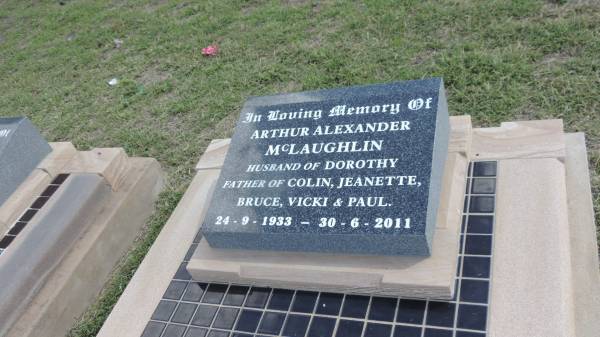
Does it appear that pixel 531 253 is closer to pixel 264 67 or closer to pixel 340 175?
pixel 340 175

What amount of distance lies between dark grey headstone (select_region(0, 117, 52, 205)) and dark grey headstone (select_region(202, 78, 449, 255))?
5.00 ft

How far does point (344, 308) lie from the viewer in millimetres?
2316

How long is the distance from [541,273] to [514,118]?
1553mm

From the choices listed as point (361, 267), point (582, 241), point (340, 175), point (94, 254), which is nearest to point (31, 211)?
point (94, 254)

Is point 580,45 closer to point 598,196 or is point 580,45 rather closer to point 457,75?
point 457,75

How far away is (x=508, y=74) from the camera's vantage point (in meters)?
3.77

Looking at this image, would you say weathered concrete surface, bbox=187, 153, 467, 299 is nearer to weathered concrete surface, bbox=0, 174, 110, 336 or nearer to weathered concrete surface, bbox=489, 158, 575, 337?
weathered concrete surface, bbox=489, 158, 575, 337

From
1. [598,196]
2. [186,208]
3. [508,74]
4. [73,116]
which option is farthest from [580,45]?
[73,116]

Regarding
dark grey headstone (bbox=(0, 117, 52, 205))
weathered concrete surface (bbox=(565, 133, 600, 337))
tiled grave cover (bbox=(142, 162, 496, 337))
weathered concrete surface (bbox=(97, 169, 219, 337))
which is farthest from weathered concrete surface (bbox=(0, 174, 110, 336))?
weathered concrete surface (bbox=(565, 133, 600, 337))

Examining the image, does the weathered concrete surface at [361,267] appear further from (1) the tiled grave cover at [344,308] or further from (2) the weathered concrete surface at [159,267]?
(2) the weathered concrete surface at [159,267]

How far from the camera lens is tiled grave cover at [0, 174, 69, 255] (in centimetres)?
311

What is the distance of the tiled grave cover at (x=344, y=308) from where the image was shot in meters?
2.15

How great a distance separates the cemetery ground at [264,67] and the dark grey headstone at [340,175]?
1.00 metres

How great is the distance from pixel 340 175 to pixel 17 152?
7.20 feet
